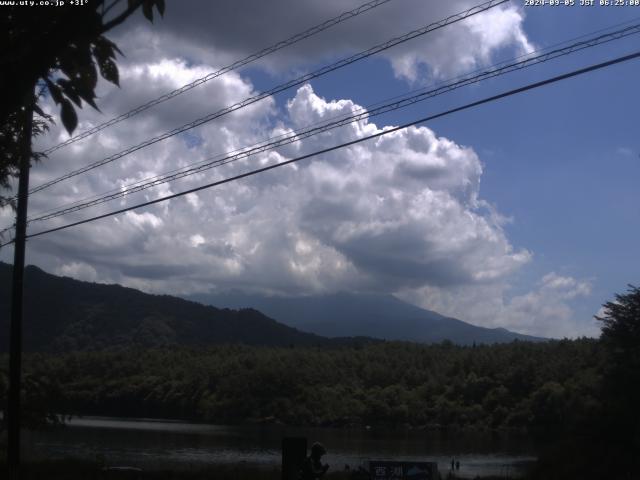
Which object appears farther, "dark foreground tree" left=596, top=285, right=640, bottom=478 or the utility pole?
"dark foreground tree" left=596, top=285, right=640, bottom=478

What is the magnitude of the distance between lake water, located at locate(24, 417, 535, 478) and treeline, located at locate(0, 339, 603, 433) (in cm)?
1085

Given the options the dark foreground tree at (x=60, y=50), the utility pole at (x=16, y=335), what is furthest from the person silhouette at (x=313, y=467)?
the utility pole at (x=16, y=335)

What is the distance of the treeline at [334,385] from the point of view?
106188 mm

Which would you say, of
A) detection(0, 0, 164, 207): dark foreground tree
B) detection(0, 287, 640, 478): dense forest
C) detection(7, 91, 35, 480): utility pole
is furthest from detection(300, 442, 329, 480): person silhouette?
detection(0, 287, 640, 478): dense forest

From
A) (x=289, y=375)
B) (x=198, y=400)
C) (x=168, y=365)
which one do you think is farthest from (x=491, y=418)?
(x=168, y=365)

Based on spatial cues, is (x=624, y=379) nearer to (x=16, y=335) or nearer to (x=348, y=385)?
(x=16, y=335)

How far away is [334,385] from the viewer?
12594 cm

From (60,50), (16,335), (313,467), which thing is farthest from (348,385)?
(60,50)

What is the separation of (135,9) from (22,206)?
721 inches

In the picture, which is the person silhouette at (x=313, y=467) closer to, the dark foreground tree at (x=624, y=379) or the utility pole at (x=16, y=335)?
the utility pole at (x=16, y=335)

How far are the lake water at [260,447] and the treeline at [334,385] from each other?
10851 mm

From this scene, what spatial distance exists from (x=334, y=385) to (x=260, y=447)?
188 feet

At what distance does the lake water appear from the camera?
51.7 metres

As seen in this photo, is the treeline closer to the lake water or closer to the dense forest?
the dense forest
